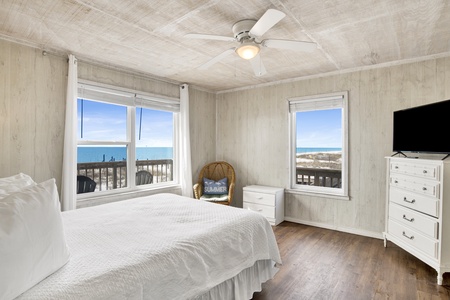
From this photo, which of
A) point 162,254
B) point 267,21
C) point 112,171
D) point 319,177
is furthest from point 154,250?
point 319,177

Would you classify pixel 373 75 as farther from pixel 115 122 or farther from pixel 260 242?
pixel 115 122

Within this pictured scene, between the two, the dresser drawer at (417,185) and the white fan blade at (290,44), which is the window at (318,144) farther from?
the white fan blade at (290,44)

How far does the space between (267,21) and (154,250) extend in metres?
A: 1.76

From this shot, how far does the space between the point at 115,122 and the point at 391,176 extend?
3.76 metres

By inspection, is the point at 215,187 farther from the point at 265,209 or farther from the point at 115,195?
the point at 115,195

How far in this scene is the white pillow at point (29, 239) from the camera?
0.93 metres

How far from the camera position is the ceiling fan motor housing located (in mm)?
2121

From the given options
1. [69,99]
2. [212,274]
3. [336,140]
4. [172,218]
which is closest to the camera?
[212,274]

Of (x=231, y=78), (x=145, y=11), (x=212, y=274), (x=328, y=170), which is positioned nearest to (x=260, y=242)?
(x=212, y=274)

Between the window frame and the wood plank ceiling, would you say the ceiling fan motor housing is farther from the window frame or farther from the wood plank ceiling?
the window frame

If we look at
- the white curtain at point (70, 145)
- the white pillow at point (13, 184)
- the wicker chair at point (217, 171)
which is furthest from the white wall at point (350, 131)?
the white pillow at point (13, 184)

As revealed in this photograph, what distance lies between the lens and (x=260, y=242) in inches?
79.5

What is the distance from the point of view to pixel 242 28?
2.16 metres

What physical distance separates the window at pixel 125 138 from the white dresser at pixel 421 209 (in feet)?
10.7
